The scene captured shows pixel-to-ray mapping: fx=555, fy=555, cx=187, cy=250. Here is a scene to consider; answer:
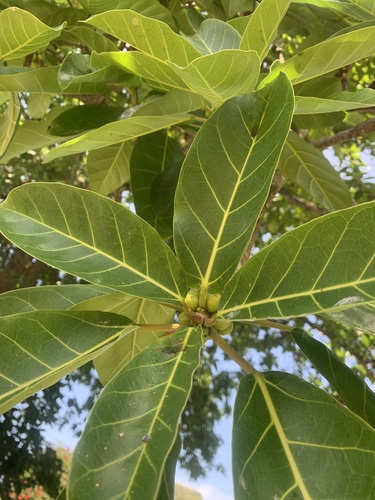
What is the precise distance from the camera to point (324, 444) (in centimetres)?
39

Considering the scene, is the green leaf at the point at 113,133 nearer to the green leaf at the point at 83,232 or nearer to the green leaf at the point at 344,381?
the green leaf at the point at 83,232

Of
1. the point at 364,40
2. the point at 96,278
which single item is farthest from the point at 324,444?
the point at 364,40

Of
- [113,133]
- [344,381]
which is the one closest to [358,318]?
[344,381]

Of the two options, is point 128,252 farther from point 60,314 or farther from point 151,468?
point 151,468

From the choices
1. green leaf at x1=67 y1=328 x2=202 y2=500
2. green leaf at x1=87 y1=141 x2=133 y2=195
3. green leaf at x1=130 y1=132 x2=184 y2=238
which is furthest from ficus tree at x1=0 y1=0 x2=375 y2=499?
green leaf at x1=87 y1=141 x2=133 y2=195

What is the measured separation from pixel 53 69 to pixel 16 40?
0.06 meters

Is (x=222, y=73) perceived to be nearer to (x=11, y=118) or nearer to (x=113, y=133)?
(x=113, y=133)

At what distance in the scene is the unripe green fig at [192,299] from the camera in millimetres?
471

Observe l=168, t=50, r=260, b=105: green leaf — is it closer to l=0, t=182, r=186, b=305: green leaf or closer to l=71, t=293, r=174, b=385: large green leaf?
l=0, t=182, r=186, b=305: green leaf

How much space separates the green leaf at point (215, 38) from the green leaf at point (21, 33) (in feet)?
0.41

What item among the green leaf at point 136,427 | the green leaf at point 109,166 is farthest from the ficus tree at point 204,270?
the green leaf at point 109,166

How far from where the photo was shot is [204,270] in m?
0.47

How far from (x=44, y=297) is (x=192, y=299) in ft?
0.62

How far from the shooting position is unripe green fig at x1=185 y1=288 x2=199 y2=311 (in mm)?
471
